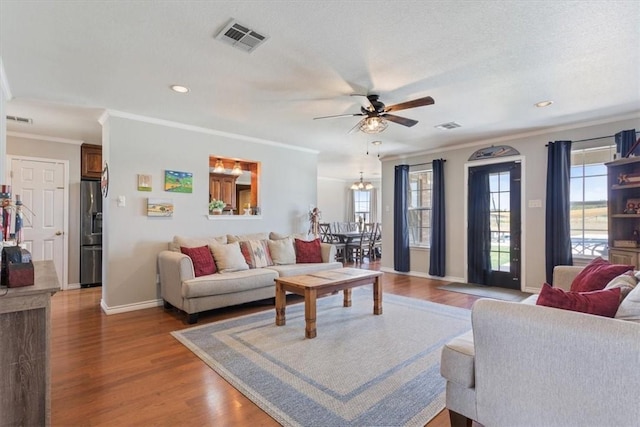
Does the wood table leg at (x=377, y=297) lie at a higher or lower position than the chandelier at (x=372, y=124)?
lower

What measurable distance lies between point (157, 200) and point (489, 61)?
407cm

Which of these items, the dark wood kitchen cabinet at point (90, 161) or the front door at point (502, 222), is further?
the dark wood kitchen cabinet at point (90, 161)

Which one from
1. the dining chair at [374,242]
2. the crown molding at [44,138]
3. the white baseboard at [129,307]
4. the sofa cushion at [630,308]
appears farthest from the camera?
the dining chair at [374,242]

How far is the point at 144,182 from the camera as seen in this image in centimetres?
430

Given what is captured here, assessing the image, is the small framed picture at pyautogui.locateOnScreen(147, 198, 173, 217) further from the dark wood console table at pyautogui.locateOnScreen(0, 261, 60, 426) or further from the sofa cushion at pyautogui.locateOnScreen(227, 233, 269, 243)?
the dark wood console table at pyautogui.locateOnScreen(0, 261, 60, 426)

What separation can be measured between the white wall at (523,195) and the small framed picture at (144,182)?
180 inches

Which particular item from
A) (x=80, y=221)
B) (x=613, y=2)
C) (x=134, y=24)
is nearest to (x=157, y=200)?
(x=80, y=221)

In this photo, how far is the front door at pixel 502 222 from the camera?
530cm

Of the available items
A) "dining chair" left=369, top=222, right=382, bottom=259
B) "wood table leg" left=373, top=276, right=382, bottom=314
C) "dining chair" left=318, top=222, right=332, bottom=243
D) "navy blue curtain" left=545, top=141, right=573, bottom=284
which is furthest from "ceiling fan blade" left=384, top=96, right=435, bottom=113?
"dining chair" left=318, top=222, right=332, bottom=243

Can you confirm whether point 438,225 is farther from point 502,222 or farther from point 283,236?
point 283,236

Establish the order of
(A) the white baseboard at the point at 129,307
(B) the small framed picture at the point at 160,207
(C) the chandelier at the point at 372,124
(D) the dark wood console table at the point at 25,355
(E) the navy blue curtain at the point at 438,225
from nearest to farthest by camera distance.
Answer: (D) the dark wood console table at the point at 25,355 < (C) the chandelier at the point at 372,124 < (A) the white baseboard at the point at 129,307 < (B) the small framed picture at the point at 160,207 < (E) the navy blue curtain at the point at 438,225

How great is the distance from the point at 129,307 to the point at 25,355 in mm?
2732

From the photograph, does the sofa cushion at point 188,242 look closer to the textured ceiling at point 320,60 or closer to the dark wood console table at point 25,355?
the textured ceiling at point 320,60

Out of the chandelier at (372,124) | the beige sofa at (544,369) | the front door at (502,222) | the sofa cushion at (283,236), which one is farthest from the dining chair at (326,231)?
the beige sofa at (544,369)
